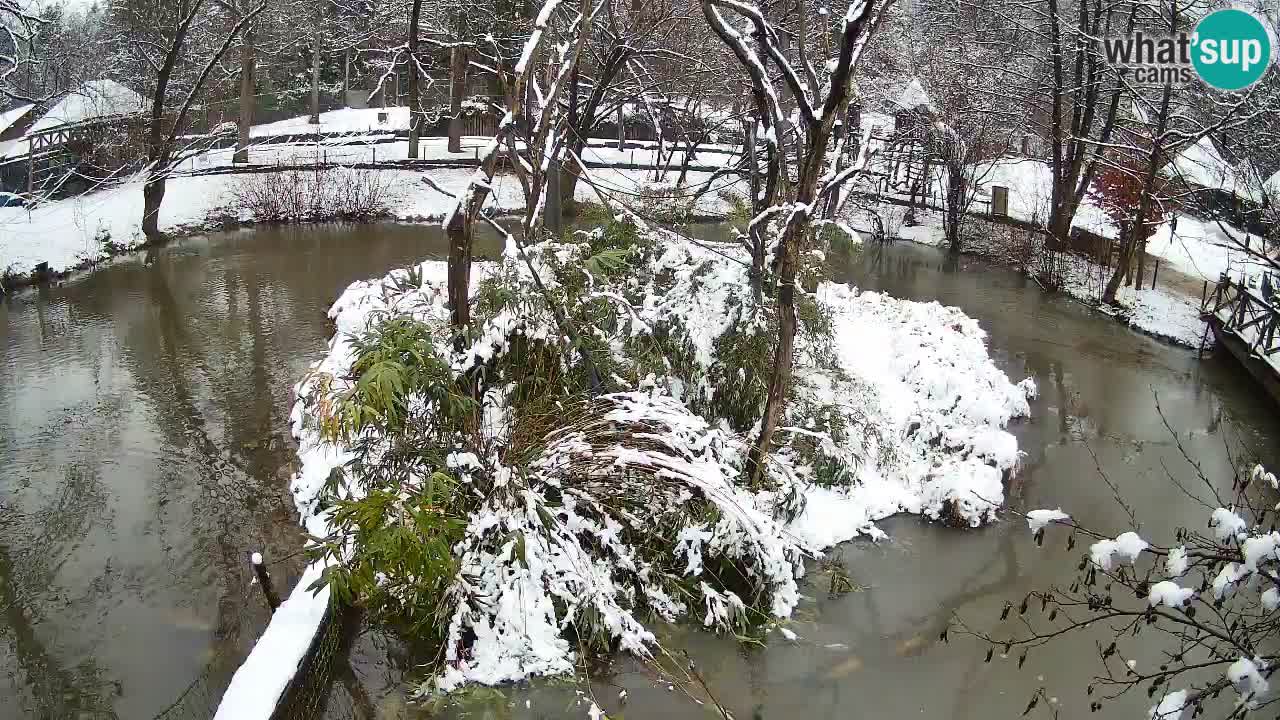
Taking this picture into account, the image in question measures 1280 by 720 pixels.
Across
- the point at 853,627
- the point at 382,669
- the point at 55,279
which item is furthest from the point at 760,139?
the point at 55,279

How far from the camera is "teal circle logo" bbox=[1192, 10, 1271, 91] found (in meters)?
15.7

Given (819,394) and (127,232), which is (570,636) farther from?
(127,232)

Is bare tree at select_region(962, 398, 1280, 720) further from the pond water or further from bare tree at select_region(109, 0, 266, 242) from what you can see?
bare tree at select_region(109, 0, 266, 242)

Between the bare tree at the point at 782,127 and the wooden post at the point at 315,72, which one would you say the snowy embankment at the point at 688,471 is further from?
the wooden post at the point at 315,72

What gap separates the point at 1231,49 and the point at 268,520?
16904 mm

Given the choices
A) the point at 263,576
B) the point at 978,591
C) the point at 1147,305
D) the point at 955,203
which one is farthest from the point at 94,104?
the point at 1147,305

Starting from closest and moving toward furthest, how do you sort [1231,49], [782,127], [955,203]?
[782,127]
[1231,49]
[955,203]

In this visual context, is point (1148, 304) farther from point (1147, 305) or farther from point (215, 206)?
point (215, 206)

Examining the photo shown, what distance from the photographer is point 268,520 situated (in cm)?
890

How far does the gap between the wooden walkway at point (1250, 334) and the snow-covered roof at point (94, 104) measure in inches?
908

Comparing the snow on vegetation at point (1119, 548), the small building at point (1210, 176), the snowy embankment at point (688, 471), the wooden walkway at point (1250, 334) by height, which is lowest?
the snowy embankment at point (688, 471)

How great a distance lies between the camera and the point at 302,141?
29000 millimetres

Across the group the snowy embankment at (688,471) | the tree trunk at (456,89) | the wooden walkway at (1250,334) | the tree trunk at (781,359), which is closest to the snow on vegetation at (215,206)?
the tree trunk at (456,89)

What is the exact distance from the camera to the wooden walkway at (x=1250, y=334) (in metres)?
12.1
